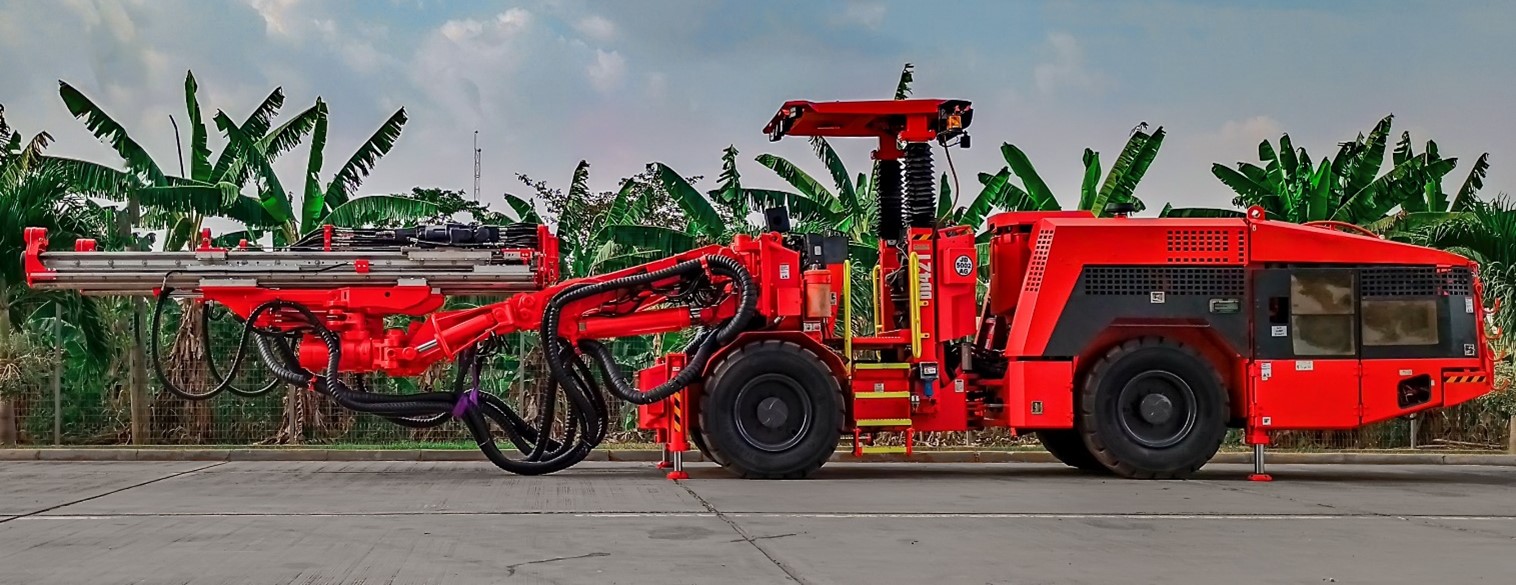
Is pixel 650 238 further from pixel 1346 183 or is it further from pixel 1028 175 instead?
pixel 1346 183

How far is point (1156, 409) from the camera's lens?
1550 centimetres

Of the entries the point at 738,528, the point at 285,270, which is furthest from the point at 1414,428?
the point at 285,270

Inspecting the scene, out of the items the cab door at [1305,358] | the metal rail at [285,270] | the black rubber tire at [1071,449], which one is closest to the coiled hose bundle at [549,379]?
→ the metal rail at [285,270]

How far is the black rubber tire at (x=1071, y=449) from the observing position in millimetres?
16672

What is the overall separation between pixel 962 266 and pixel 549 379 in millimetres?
4158

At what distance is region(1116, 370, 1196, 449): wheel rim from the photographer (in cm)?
1552

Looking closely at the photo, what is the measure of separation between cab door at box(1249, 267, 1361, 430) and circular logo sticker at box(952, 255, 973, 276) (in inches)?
107

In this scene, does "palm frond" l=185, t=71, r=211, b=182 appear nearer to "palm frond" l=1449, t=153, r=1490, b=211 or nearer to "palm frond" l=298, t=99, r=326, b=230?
"palm frond" l=298, t=99, r=326, b=230

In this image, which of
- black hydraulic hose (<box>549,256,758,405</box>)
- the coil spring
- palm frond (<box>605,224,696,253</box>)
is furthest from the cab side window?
palm frond (<box>605,224,696,253</box>)

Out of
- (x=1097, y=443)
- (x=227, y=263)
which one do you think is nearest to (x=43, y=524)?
(x=227, y=263)

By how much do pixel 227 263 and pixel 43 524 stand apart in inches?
175

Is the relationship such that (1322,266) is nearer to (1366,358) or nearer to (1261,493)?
(1366,358)

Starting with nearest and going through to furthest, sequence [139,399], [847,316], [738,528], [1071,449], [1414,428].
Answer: [738,528] < [847,316] < [1071,449] < [139,399] < [1414,428]

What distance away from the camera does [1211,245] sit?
15672 millimetres
